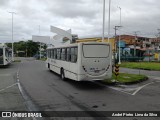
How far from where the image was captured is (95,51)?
14766mm

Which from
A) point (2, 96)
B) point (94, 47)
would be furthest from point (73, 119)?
point (94, 47)

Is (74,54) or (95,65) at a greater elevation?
(74,54)

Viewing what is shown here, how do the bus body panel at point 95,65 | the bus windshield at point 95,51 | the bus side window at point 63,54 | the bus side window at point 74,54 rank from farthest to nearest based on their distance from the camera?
1. the bus side window at point 63,54
2. the bus side window at point 74,54
3. the bus windshield at point 95,51
4. the bus body panel at point 95,65

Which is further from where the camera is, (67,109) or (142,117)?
(67,109)

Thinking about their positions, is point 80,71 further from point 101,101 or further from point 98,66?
point 101,101

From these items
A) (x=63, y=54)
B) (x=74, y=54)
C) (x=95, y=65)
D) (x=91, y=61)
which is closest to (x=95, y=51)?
(x=91, y=61)

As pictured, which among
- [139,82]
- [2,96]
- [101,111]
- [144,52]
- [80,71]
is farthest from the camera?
[144,52]

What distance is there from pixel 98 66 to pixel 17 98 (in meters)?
5.44

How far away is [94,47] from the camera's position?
48.6ft

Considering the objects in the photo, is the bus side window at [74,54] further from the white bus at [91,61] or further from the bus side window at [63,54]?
the bus side window at [63,54]

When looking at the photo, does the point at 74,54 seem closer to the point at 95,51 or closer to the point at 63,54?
the point at 95,51

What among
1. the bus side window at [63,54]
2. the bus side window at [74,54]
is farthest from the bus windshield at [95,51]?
the bus side window at [63,54]

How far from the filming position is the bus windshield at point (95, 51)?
576 inches

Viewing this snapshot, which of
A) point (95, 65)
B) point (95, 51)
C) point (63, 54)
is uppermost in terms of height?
point (95, 51)
